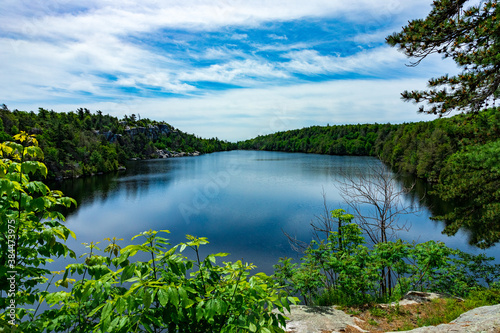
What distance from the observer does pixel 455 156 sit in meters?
11.3

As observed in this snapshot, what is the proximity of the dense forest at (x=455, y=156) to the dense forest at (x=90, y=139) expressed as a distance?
9910mm

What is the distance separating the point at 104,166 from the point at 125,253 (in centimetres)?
6681

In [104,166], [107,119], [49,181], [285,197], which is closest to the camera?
[285,197]

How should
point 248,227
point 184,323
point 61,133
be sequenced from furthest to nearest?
1. point 61,133
2. point 248,227
3. point 184,323

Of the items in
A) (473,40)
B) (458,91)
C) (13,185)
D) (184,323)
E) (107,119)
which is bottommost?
(184,323)

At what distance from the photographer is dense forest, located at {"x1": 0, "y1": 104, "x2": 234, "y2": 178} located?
5019 cm

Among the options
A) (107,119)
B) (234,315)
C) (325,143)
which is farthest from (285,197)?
(107,119)

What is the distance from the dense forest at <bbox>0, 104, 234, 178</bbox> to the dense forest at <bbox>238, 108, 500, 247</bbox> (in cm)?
991

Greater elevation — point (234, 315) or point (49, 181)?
point (234, 315)

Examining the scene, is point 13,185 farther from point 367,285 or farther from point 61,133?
point 61,133

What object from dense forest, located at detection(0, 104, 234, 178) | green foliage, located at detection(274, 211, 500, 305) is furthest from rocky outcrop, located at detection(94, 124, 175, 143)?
green foliage, located at detection(274, 211, 500, 305)

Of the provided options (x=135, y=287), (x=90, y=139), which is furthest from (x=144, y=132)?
(x=135, y=287)

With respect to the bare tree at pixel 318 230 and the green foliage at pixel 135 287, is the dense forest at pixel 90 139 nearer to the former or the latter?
the green foliage at pixel 135 287

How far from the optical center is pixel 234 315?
81.5 inches
